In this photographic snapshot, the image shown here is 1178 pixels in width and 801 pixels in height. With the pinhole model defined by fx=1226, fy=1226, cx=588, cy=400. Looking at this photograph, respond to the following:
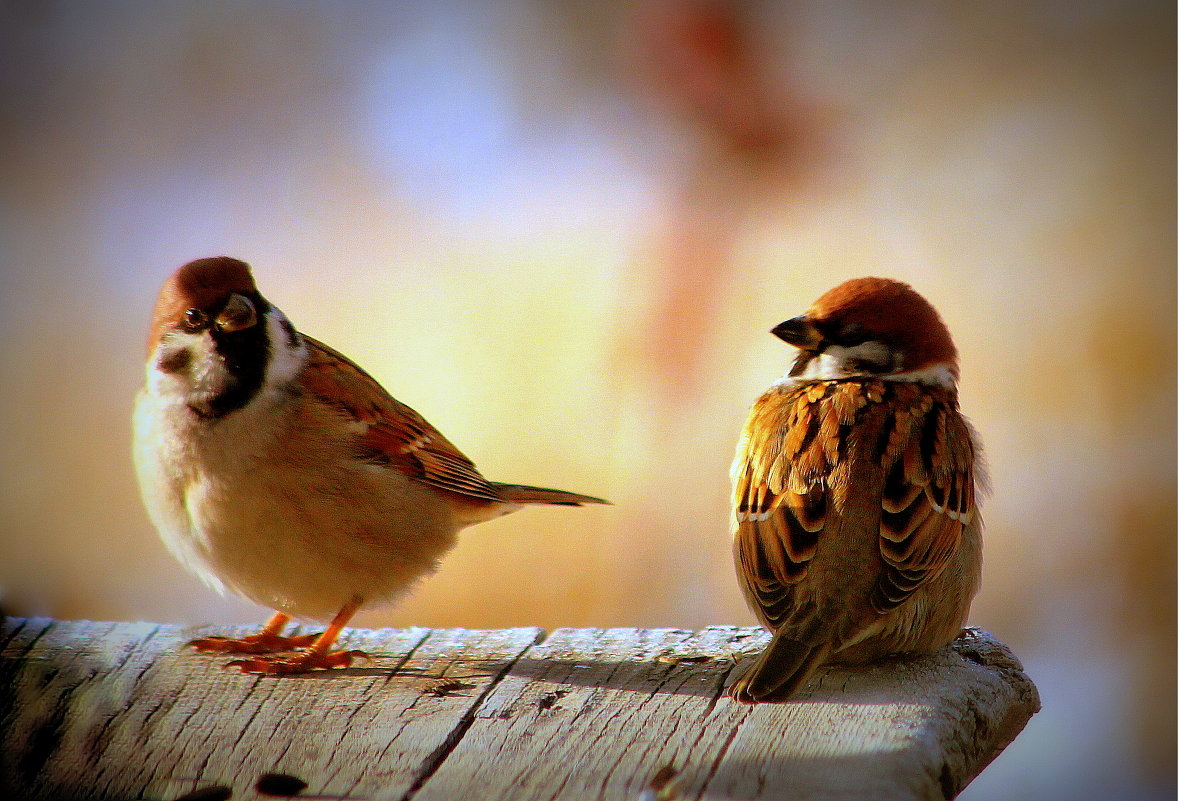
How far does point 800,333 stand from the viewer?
2293 mm

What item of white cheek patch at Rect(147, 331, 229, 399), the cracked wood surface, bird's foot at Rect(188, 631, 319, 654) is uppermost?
white cheek patch at Rect(147, 331, 229, 399)

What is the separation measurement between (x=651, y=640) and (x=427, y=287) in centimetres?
198

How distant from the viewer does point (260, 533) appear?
213 cm

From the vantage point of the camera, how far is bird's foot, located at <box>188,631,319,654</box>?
220 cm

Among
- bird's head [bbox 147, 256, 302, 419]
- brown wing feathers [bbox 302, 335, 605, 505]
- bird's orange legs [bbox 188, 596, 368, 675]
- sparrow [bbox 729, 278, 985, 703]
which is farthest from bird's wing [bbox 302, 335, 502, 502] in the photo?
sparrow [bbox 729, 278, 985, 703]

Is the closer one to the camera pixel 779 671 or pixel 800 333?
pixel 779 671

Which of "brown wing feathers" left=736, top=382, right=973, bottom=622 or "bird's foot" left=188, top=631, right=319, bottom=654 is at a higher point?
"brown wing feathers" left=736, top=382, right=973, bottom=622

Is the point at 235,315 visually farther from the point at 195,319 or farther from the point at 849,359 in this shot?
the point at 849,359

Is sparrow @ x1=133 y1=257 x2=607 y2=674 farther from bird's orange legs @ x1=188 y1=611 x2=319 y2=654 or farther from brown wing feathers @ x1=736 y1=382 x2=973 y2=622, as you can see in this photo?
brown wing feathers @ x1=736 y1=382 x2=973 y2=622

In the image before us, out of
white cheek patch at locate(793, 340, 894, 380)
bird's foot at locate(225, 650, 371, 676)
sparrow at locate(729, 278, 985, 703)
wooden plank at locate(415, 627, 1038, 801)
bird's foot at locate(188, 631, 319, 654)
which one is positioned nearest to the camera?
wooden plank at locate(415, 627, 1038, 801)

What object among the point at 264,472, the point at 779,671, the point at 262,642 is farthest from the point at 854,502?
the point at 262,642

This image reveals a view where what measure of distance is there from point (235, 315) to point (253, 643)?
2.03ft

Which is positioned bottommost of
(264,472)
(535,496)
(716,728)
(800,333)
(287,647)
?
(287,647)

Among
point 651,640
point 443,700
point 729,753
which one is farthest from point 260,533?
point 729,753
